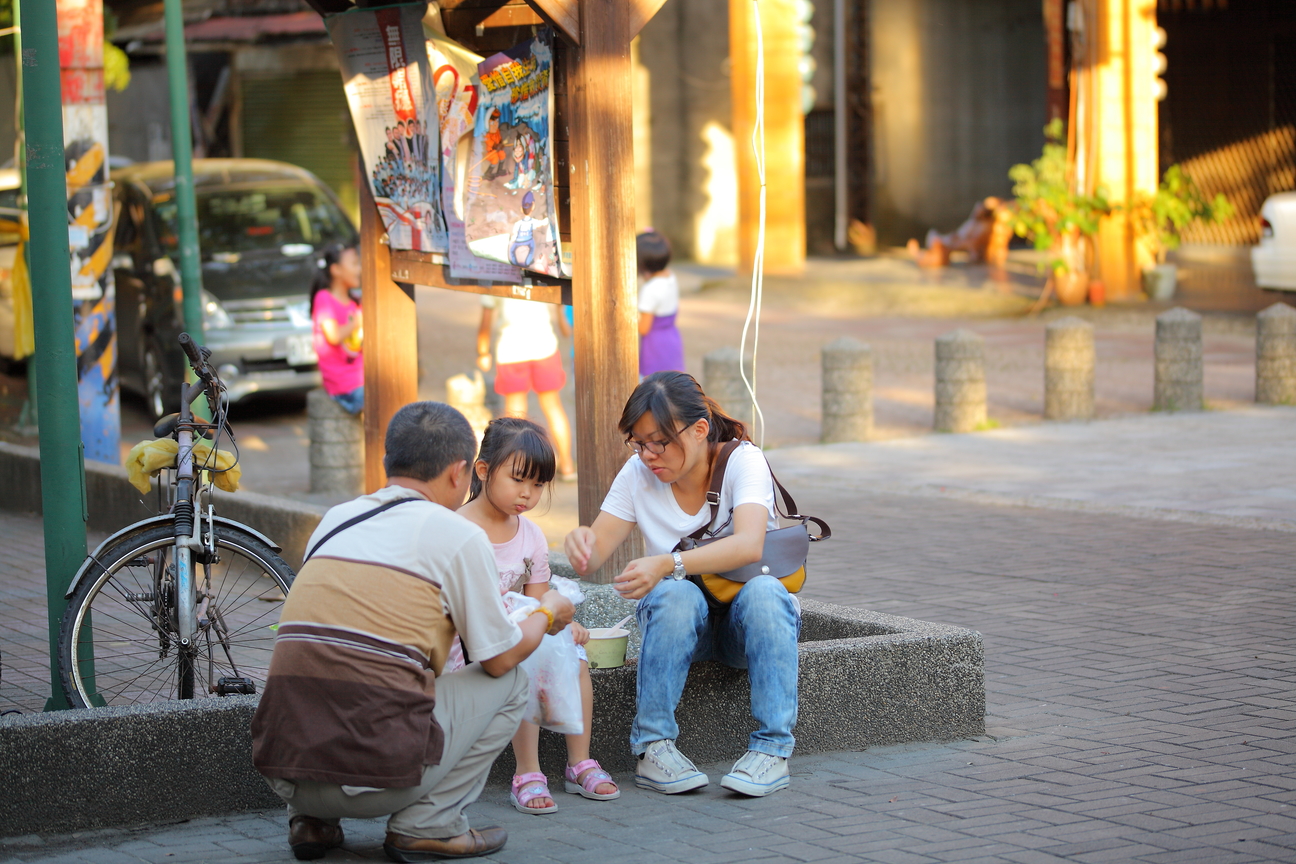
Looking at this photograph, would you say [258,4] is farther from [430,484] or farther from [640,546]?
[430,484]

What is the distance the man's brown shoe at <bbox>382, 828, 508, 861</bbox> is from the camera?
12.7 feet

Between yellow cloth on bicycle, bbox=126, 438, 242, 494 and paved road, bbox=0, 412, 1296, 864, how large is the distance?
4.31 ft

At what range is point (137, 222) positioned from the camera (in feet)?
45.7

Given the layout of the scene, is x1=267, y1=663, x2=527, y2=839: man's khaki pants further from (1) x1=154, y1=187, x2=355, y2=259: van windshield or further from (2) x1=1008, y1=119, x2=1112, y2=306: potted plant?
(2) x1=1008, y1=119, x2=1112, y2=306: potted plant

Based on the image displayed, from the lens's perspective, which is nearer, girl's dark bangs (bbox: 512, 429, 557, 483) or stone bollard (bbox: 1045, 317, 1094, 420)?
girl's dark bangs (bbox: 512, 429, 557, 483)

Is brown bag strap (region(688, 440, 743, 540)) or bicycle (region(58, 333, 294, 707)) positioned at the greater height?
brown bag strap (region(688, 440, 743, 540))

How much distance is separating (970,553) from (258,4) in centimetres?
1845

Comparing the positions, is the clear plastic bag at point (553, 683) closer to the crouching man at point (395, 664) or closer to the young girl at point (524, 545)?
the young girl at point (524, 545)

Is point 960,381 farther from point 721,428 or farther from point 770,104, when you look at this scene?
point 770,104

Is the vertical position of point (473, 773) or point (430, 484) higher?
point (430, 484)

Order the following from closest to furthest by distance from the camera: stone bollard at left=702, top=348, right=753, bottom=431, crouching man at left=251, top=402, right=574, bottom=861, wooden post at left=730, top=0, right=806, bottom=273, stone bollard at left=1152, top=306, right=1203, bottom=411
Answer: crouching man at left=251, top=402, right=574, bottom=861
stone bollard at left=702, top=348, right=753, bottom=431
stone bollard at left=1152, top=306, right=1203, bottom=411
wooden post at left=730, top=0, right=806, bottom=273

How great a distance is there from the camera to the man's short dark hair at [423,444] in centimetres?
391

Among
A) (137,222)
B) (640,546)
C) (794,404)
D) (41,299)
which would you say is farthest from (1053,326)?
(41,299)

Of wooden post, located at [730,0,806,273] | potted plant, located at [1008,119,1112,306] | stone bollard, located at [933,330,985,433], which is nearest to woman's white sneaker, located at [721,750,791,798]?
stone bollard, located at [933,330,985,433]
